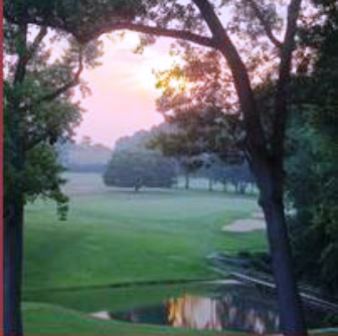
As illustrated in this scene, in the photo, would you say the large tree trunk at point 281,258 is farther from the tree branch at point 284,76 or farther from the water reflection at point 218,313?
the water reflection at point 218,313

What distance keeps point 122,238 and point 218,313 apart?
2485cm

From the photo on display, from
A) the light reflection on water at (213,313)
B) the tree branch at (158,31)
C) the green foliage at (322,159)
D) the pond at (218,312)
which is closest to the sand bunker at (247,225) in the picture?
the pond at (218,312)

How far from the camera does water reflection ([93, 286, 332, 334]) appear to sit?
36.3 metres

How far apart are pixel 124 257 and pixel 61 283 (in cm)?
897

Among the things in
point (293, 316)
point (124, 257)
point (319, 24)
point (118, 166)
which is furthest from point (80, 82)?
point (118, 166)

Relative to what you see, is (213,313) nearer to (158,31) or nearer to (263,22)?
(263,22)

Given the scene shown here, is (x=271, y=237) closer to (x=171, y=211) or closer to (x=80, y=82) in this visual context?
(x=80, y=82)

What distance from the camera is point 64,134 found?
815 inches

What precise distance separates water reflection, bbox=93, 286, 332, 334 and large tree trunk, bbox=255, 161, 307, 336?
→ 2072 cm


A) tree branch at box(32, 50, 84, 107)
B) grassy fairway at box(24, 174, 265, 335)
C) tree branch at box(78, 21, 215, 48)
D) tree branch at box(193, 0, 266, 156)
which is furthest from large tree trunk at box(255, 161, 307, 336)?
grassy fairway at box(24, 174, 265, 335)

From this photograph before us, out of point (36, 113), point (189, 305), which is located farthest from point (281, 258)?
point (189, 305)

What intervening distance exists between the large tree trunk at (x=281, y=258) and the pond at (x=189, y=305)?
67.7ft

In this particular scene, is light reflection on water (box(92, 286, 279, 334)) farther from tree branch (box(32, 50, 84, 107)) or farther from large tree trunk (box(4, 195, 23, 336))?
tree branch (box(32, 50, 84, 107))

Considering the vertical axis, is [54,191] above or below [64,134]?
below
